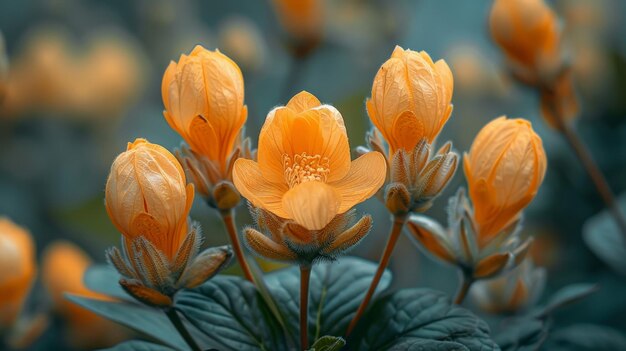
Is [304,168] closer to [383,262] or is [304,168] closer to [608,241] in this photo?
[383,262]

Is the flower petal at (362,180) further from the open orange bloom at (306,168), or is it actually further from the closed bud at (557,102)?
the closed bud at (557,102)

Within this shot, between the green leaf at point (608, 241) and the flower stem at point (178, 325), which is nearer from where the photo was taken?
the flower stem at point (178, 325)

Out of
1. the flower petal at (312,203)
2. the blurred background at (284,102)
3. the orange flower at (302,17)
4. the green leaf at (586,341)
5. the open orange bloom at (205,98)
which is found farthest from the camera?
the orange flower at (302,17)

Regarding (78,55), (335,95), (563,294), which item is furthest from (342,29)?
(563,294)

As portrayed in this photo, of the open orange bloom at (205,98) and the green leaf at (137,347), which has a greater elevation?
the open orange bloom at (205,98)

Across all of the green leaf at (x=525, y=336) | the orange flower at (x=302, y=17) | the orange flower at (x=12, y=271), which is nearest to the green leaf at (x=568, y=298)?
the green leaf at (x=525, y=336)

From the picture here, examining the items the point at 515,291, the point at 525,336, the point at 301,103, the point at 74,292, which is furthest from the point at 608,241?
the point at 74,292

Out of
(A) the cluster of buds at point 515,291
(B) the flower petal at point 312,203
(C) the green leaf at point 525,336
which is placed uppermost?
(B) the flower petal at point 312,203
